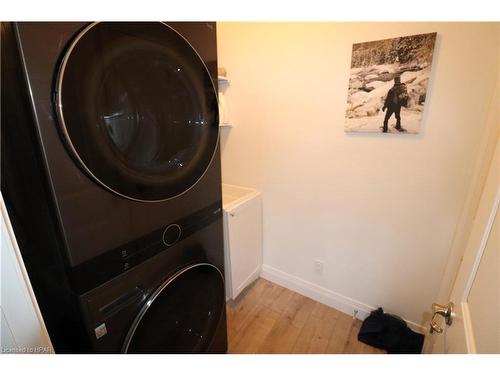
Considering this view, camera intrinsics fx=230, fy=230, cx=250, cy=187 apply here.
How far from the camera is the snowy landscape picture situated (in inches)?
45.2

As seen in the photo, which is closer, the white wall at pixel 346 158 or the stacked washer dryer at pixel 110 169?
the stacked washer dryer at pixel 110 169

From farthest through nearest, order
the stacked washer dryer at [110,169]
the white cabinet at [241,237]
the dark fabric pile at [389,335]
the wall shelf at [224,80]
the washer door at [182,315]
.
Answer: the wall shelf at [224,80], the white cabinet at [241,237], the dark fabric pile at [389,335], the washer door at [182,315], the stacked washer dryer at [110,169]

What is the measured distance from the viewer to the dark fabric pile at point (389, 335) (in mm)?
1415

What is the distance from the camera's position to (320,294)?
181 centimetres

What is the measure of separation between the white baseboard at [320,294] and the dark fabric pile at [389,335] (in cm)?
7

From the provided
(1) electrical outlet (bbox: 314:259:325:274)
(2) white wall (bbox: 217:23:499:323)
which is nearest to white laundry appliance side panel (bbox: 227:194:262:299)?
(2) white wall (bbox: 217:23:499:323)

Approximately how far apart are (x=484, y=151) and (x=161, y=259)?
1486mm

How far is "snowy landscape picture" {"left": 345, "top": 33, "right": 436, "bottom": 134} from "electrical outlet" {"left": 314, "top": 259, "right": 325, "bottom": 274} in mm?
991

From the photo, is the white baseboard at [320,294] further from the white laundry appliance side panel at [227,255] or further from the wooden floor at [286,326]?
the white laundry appliance side panel at [227,255]

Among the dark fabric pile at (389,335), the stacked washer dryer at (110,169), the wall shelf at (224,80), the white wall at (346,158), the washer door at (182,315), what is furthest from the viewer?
the wall shelf at (224,80)

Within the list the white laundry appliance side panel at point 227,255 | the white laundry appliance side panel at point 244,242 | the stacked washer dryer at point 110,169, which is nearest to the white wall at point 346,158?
the white laundry appliance side panel at point 244,242

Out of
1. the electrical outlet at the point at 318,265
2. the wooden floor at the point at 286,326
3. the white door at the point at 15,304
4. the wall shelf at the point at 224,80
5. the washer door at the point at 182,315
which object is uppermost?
the wall shelf at the point at 224,80

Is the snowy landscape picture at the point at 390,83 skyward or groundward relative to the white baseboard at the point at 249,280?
skyward
